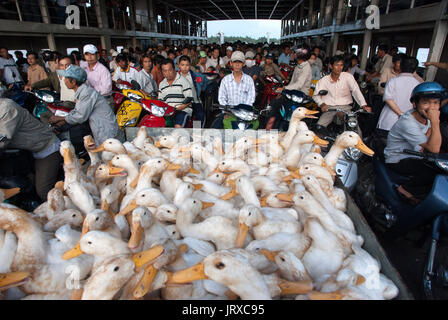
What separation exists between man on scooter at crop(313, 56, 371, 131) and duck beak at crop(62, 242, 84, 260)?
3982mm

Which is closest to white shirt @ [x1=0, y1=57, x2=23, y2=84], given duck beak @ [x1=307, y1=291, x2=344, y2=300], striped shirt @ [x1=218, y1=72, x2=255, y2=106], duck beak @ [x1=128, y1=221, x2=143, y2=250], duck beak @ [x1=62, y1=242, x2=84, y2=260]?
striped shirt @ [x1=218, y1=72, x2=255, y2=106]

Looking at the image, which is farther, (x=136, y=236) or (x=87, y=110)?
(x=87, y=110)

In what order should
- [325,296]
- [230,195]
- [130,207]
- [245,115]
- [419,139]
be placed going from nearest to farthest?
[325,296]
[130,207]
[230,195]
[419,139]
[245,115]

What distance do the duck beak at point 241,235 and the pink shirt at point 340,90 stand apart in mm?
3446

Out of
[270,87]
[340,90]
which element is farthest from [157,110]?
[270,87]

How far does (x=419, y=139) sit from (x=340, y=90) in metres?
2.03

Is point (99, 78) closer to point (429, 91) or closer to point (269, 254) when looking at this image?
point (269, 254)

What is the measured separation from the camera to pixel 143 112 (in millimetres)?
4609

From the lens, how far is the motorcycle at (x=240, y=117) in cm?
382

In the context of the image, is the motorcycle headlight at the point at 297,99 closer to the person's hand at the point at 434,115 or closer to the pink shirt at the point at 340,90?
the pink shirt at the point at 340,90

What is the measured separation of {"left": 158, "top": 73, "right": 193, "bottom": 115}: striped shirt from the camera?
4.30 meters

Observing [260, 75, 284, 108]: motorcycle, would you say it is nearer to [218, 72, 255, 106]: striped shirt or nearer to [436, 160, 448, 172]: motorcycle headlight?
[218, 72, 255, 106]: striped shirt

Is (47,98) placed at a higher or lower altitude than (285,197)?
higher
